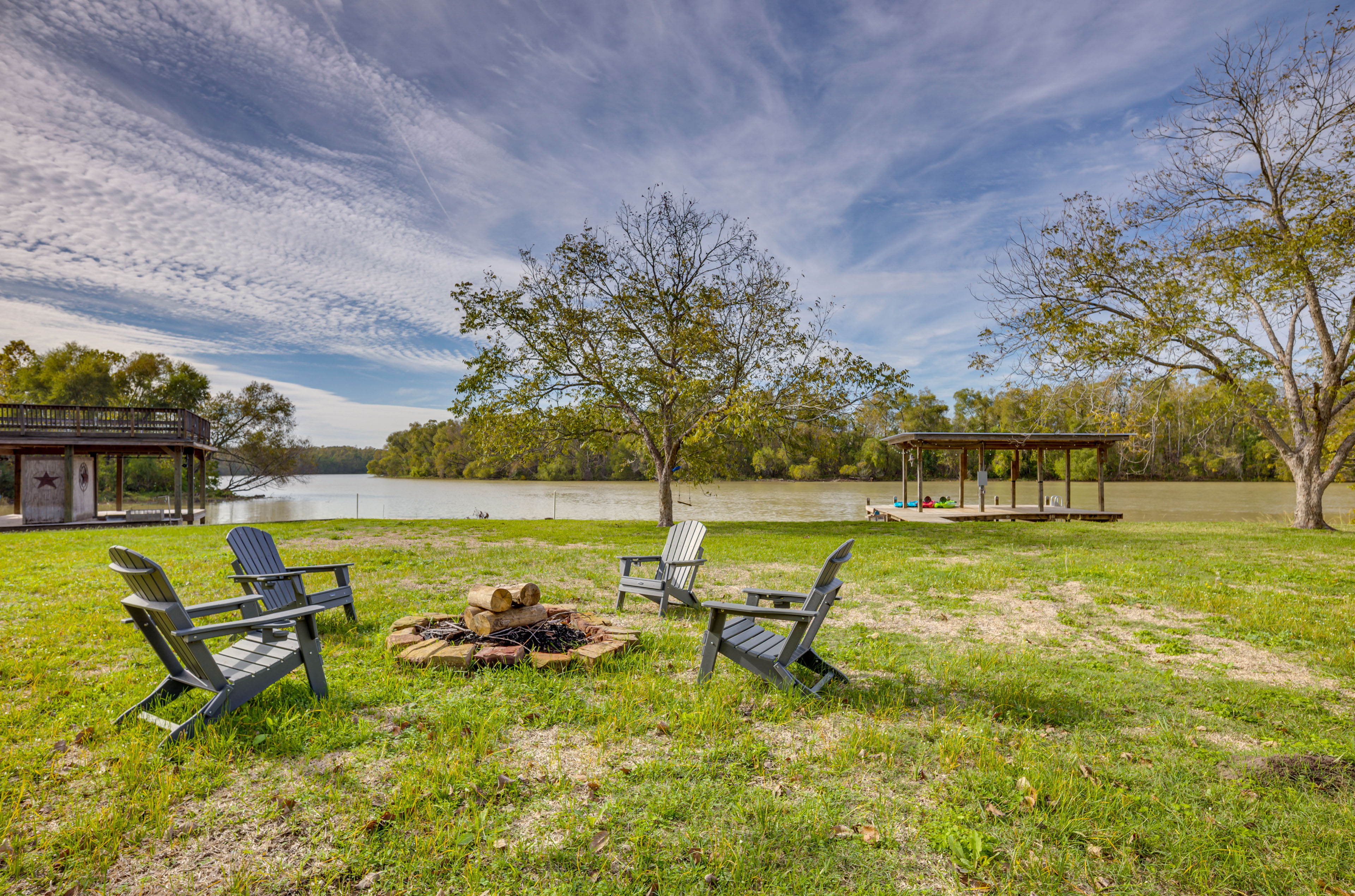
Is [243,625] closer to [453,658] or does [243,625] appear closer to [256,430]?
[453,658]

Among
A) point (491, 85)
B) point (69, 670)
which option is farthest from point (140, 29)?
point (69, 670)

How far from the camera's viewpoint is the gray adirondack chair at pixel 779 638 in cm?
364

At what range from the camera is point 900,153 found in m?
15.2

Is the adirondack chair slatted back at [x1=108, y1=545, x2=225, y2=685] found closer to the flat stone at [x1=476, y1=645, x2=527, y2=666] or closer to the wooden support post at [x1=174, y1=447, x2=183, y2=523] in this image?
the flat stone at [x1=476, y1=645, x2=527, y2=666]

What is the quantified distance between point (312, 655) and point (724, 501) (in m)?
29.2

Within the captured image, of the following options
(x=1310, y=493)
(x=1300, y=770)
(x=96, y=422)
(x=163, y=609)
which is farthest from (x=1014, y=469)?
(x=96, y=422)

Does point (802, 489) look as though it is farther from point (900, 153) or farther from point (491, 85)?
point (491, 85)

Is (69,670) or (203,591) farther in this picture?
(203,591)

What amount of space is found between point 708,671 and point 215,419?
4522 centimetres

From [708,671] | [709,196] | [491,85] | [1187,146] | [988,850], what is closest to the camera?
[988,850]

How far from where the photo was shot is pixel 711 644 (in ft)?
12.7

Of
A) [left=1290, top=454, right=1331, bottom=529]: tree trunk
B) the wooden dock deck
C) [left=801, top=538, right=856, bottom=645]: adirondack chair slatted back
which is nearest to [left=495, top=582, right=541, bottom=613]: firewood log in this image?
[left=801, top=538, right=856, bottom=645]: adirondack chair slatted back

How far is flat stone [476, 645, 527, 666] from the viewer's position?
168 inches

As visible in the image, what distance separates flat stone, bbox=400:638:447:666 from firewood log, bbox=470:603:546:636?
277 mm
